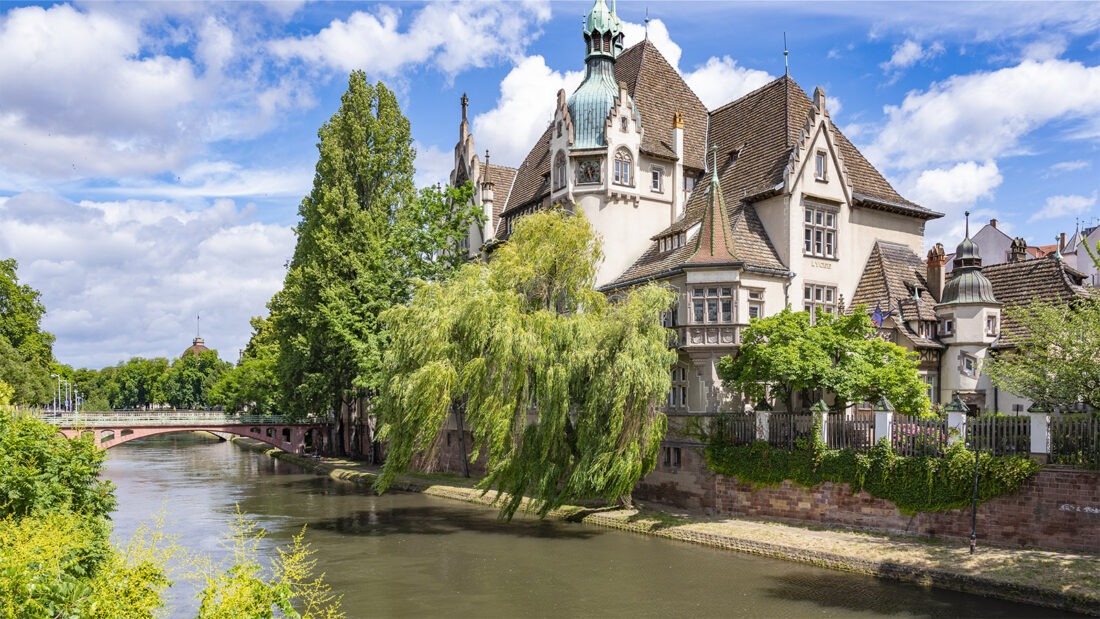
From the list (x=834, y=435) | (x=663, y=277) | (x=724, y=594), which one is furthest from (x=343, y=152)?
(x=724, y=594)

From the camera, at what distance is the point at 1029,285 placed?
35375mm

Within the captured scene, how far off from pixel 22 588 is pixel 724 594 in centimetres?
1664

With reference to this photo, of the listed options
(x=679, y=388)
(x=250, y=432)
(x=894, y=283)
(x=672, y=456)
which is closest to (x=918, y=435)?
(x=672, y=456)

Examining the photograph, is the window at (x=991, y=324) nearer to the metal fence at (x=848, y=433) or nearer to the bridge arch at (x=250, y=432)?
the metal fence at (x=848, y=433)

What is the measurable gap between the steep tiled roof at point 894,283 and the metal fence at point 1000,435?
34.2 feet

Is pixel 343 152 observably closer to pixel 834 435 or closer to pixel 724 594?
pixel 834 435

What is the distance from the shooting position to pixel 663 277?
35938 mm

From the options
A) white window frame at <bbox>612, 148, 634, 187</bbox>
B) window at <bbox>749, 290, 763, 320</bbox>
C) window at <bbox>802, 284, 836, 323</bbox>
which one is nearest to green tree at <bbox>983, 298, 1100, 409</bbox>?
window at <bbox>749, 290, 763, 320</bbox>

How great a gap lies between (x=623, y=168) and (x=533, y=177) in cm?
958

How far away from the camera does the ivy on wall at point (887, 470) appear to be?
79.5ft

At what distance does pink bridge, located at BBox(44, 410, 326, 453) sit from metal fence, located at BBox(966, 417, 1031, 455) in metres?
50.4

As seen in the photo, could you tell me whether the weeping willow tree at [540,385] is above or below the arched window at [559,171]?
below

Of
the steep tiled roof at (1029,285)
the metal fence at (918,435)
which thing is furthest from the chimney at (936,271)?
the metal fence at (918,435)

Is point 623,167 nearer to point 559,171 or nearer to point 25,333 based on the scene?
point 559,171
